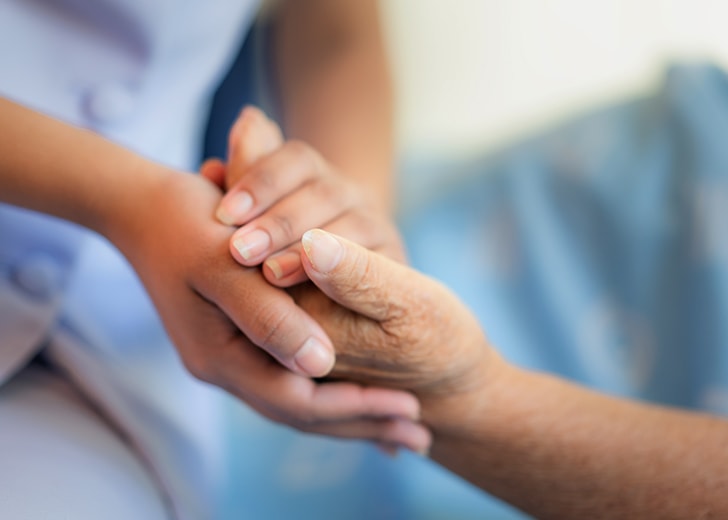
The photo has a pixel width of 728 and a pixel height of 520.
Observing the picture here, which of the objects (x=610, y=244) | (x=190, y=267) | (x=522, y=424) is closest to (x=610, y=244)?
(x=610, y=244)

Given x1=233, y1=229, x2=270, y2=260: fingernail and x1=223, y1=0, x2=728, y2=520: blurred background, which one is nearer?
x1=233, y1=229, x2=270, y2=260: fingernail

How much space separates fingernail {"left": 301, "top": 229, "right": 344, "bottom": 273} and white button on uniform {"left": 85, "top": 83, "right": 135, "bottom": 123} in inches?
13.0

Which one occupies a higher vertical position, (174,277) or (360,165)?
(360,165)

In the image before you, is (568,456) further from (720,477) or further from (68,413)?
(68,413)

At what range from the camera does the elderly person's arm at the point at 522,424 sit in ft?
1.67

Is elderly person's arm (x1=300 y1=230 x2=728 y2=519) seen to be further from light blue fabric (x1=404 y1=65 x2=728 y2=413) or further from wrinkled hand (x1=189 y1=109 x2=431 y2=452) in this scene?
light blue fabric (x1=404 y1=65 x2=728 y2=413)

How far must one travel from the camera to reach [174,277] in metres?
0.50

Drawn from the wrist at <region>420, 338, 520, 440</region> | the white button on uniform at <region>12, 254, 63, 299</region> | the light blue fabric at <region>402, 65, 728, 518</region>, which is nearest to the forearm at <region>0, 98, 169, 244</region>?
the white button on uniform at <region>12, 254, 63, 299</region>

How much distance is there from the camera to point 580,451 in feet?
2.02

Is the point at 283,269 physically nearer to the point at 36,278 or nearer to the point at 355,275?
the point at 355,275

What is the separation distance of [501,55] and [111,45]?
2.35ft

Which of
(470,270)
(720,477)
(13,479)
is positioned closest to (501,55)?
(470,270)

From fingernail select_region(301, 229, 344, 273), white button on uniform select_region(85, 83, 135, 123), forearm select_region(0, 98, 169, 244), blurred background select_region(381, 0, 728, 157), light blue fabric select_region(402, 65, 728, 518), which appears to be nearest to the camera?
fingernail select_region(301, 229, 344, 273)

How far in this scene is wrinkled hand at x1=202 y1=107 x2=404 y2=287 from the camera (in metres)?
0.49
